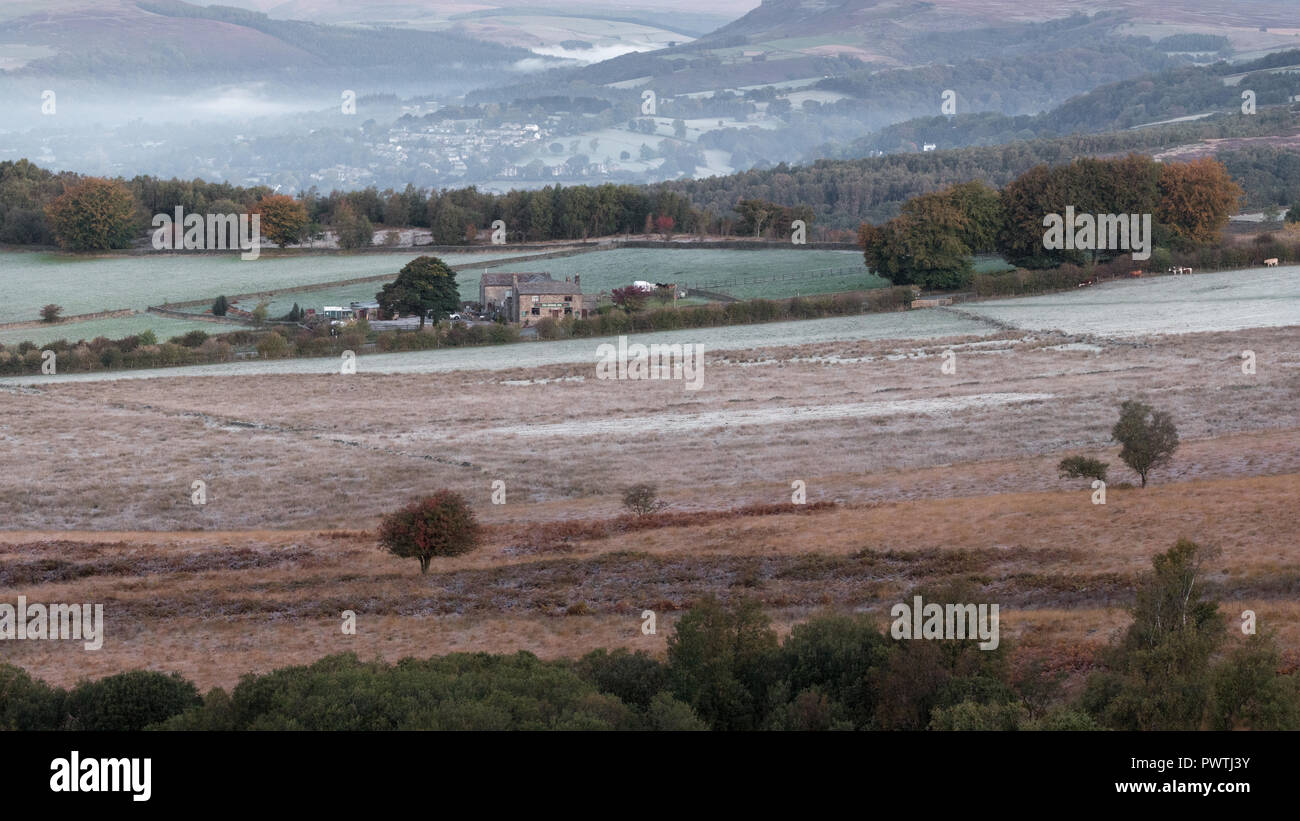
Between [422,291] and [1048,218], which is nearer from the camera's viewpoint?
[422,291]

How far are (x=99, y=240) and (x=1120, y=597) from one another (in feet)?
369

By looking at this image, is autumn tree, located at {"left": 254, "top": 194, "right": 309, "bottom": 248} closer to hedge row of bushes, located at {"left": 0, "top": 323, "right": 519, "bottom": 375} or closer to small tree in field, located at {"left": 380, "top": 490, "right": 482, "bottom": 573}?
hedge row of bushes, located at {"left": 0, "top": 323, "right": 519, "bottom": 375}

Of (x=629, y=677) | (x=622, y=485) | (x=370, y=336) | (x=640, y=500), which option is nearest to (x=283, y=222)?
(x=370, y=336)

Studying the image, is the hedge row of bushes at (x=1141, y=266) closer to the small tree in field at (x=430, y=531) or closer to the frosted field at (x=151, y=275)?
the frosted field at (x=151, y=275)

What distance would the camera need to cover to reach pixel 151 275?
356 feet

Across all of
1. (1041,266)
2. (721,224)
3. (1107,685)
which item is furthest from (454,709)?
(721,224)

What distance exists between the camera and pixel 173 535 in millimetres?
39031

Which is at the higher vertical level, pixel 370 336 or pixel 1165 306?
pixel 1165 306

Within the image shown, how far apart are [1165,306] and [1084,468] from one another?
1740 inches

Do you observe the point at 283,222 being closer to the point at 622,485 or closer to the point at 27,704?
the point at 622,485

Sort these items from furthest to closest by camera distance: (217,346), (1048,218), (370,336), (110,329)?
1. (110,329)
2. (1048,218)
3. (370,336)
4. (217,346)

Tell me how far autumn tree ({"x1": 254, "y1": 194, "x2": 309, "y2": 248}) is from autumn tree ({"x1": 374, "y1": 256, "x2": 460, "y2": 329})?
38.0 meters

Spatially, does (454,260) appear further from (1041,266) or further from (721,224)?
(1041,266)

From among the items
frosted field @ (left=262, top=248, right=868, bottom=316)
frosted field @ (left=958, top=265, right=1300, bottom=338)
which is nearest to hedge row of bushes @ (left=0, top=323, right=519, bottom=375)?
frosted field @ (left=262, top=248, right=868, bottom=316)
